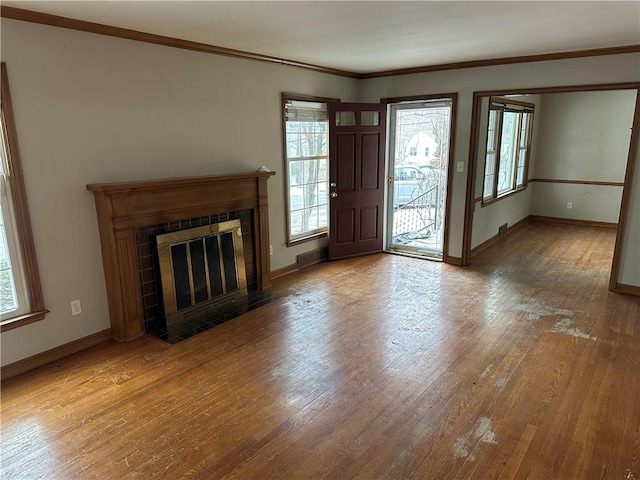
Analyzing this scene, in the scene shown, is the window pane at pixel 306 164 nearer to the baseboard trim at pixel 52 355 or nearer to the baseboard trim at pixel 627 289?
the baseboard trim at pixel 52 355

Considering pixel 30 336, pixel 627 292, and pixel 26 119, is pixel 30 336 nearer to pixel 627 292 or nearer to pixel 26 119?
pixel 26 119

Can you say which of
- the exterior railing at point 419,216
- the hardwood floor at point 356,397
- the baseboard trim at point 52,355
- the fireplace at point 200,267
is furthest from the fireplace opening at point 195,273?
the exterior railing at point 419,216

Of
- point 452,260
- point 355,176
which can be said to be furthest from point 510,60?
point 452,260

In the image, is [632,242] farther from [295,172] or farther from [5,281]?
[5,281]

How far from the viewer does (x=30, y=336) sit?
2906 mm

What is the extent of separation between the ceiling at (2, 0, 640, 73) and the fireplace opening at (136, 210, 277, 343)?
151 cm

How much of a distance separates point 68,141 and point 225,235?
1504 mm

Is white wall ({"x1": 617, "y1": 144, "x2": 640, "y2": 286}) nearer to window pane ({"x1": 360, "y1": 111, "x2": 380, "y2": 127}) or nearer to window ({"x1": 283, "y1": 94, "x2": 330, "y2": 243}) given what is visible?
window pane ({"x1": 360, "y1": 111, "x2": 380, "y2": 127})

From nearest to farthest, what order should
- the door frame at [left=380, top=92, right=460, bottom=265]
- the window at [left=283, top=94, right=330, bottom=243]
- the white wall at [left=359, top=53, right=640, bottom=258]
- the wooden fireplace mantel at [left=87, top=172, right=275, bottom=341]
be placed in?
the wooden fireplace mantel at [left=87, top=172, right=275, bottom=341] → the white wall at [left=359, top=53, right=640, bottom=258] → the window at [left=283, top=94, right=330, bottom=243] → the door frame at [left=380, top=92, right=460, bottom=265]

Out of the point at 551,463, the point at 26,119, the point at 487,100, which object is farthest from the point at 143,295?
the point at 487,100

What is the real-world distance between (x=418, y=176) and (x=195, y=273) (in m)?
4.06

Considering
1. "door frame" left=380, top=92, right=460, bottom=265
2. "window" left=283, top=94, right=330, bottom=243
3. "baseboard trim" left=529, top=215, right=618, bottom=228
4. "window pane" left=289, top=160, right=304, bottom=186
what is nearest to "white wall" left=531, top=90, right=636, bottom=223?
"baseboard trim" left=529, top=215, right=618, bottom=228

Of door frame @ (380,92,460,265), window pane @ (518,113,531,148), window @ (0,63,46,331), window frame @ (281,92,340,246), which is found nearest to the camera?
window @ (0,63,46,331)

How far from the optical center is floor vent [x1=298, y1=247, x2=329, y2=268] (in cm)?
515
